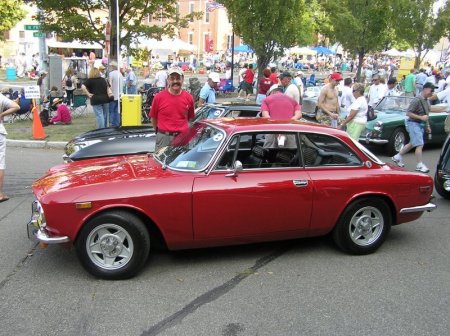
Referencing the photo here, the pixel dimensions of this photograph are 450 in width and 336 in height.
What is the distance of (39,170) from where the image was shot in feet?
29.4

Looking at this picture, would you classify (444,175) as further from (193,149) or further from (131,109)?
(131,109)

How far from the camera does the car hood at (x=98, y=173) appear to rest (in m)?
4.42

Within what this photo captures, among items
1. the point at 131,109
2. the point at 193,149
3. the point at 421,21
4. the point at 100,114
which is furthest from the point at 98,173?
the point at 421,21

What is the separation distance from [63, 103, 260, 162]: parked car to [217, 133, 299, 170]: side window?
117 inches

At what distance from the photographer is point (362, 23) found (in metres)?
21.1

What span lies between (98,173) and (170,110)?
8.22ft

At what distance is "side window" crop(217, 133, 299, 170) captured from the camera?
15.6 feet

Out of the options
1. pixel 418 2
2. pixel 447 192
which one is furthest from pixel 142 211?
pixel 418 2

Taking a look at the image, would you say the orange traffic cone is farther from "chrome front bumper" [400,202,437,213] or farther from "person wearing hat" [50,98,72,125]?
"chrome front bumper" [400,202,437,213]

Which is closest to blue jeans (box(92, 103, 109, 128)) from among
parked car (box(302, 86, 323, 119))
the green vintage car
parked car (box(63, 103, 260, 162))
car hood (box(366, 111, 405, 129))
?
parked car (box(63, 103, 260, 162))

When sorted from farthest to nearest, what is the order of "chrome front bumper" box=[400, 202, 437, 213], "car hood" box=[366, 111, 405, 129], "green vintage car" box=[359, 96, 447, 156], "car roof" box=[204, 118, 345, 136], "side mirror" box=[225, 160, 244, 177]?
1. "car hood" box=[366, 111, 405, 129]
2. "green vintage car" box=[359, 96, 447, 156]
3. "chrome front bumper" box=[400, 202, 437, 213]
4. "car roof" box=[204, 118, 345, 136]
5. "side mirror" box=[225, 160, 244, 177]

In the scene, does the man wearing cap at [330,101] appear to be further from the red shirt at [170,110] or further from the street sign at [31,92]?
the street sign at [31,92]

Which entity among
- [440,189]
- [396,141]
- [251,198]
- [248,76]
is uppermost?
[248,76]

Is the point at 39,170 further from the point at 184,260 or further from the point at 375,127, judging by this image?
the point at 375,127
